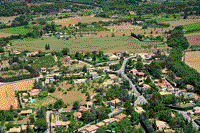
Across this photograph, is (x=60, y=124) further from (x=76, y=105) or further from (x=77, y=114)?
(x=76, y=105)

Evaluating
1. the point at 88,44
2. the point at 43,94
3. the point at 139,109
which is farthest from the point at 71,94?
the point at 88,44

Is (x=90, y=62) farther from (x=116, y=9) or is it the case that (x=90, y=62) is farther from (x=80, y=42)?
(x=116, y=9)

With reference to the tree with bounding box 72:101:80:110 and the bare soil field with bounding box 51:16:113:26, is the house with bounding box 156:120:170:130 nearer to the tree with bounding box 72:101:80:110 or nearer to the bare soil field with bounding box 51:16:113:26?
the tree with bounding box 72:101:80:110

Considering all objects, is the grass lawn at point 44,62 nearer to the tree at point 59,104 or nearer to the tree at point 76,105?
the tree at point 59,104

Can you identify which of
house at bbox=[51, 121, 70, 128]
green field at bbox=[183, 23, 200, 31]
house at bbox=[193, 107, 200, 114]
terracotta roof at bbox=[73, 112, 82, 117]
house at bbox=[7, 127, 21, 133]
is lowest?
house at bbox=[7, 127, 21, 133]

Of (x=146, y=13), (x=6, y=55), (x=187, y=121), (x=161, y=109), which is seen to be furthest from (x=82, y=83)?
(x=146, y=13)

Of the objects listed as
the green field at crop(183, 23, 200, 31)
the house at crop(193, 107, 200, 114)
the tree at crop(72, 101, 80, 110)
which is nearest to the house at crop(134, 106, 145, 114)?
the house at crop(193, 107, 200, 114)

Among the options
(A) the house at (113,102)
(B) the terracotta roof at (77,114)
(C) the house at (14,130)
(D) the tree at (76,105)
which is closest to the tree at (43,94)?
(D) the tree at (76,105)
